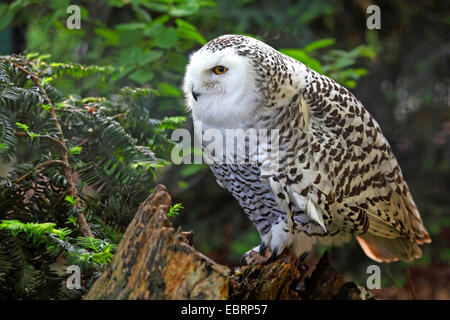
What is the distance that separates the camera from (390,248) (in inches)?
90.4

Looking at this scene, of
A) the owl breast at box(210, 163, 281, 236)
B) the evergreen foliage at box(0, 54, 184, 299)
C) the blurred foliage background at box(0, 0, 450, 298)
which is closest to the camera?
the evergreen foliage at box(0, 54, 184, 299)

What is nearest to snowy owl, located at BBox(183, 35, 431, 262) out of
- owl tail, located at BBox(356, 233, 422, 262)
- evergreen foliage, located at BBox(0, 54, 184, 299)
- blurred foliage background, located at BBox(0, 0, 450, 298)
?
owl tail, located at BBox(356, 233, 422, 262)

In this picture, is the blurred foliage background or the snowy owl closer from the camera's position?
the snowy owl

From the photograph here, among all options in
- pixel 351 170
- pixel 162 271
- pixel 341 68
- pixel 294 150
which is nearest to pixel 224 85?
pixel 294 150

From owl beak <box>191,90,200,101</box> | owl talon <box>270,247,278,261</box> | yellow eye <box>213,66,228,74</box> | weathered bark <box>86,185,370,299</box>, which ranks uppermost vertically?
yellow eye <box>213,66,228,74</box>

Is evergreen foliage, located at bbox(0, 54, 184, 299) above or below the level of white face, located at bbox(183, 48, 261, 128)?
below

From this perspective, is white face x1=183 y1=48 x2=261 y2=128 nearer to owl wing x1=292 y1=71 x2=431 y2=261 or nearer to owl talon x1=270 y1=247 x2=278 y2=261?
owl wing x1=292 y1=71 x2=431 y2=261

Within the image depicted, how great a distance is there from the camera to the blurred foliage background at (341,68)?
2926 millimetres

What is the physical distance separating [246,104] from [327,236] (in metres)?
0.78

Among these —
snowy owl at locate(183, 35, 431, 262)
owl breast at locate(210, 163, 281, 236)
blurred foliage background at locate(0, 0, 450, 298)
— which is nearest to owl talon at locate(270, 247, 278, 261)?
snowy owl at locate(183, 35, 431, 262)

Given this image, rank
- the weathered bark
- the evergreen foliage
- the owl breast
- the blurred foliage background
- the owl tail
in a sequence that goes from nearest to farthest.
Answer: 1. the weathered bark
2. the evergreen foliage
3. the owl breast
4. the owl tail
5. the blurred foliage background

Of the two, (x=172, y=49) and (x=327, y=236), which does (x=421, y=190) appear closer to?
(x=327, y=236)

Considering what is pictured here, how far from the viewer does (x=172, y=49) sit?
2.77 m

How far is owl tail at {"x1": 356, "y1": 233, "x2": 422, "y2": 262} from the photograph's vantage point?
2246mm
